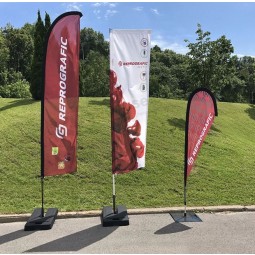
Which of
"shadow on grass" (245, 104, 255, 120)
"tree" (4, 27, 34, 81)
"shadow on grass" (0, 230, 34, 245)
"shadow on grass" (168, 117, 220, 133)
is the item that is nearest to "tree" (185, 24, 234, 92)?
"shadow on grass" (168, 117, 220, 133)

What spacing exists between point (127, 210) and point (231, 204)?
8.57ft

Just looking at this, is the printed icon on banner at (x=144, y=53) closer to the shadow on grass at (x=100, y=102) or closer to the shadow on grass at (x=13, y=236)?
the shadow on grass at (x=13, y=236)

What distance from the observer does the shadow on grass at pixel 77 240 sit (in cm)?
597

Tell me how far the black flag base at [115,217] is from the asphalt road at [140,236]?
0.42 feet

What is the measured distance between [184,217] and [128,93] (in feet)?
9.70

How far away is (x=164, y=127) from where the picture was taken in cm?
1484

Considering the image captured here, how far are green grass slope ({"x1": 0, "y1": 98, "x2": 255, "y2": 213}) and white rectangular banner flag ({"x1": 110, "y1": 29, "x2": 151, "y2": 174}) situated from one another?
170 centimetres

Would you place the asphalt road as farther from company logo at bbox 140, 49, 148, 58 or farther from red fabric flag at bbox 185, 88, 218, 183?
company logo at bbox 140, 49, 148, 58

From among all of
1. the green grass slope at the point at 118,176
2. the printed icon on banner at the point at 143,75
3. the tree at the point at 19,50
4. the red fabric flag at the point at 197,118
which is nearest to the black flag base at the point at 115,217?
the green grass slope at the point at 118,176

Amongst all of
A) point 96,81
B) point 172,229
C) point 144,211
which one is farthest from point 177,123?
point 96,81

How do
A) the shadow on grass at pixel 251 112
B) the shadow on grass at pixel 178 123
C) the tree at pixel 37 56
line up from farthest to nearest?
the shadow on grass at pixel 251 112 → the tree at pixel 37 56 → the shadow on grass at pixel 178 123

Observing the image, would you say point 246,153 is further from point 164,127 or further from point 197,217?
point 197,217

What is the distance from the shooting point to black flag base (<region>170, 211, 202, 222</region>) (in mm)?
7355

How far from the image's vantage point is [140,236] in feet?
21.2
